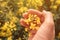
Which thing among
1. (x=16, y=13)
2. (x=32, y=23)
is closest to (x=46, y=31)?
(x=32, y=23)

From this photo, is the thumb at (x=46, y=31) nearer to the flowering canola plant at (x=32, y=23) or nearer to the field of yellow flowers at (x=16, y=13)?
the flowering canola plant at (x=32, y=23)

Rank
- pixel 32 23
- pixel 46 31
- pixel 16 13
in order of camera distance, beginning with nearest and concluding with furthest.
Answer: pixel 46 31, pixel 32 23, pixel 16 13

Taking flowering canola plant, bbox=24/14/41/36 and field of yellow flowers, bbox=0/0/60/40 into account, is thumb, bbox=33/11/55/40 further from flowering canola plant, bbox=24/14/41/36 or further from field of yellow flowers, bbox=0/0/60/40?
field of yellow flowers, bbox=0/0/60/40

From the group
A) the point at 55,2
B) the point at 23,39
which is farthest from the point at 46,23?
the point at 55,2

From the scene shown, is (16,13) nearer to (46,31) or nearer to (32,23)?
(32,23)

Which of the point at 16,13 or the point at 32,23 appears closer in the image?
the point at 32,23

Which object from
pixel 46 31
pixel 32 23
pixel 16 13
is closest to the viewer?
pixel 46 31

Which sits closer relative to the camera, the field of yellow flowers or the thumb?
the thumb

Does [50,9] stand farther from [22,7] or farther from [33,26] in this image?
[33,26]

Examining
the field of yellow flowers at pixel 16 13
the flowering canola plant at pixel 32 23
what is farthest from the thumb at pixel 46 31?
the field of yellow flowers at pixel 16 13

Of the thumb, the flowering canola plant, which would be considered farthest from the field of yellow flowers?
the thumb
